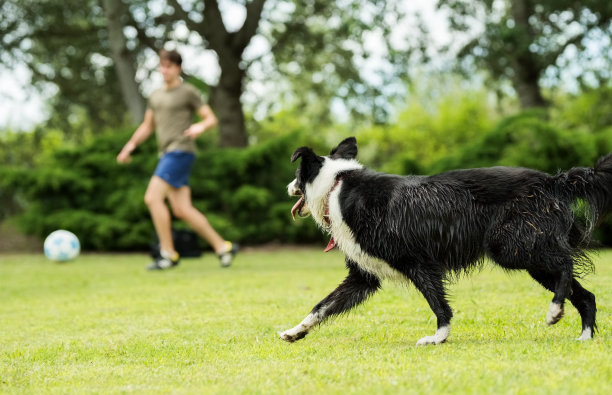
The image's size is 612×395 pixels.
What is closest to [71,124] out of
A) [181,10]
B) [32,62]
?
[32,62]

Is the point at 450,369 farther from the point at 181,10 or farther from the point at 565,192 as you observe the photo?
the point at 181,10

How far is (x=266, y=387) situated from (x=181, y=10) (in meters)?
15.7

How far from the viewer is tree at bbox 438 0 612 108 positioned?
679 inches

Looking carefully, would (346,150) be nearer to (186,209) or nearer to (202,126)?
(202,126)

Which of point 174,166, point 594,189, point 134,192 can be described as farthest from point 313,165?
point 134,192

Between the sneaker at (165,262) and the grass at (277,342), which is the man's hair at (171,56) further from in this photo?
the grass at (277,342)

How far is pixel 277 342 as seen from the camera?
484 centimetres

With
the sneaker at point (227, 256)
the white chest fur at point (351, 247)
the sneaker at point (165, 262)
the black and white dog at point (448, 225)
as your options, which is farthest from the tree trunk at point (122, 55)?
the white chest fur at point (351, 247)

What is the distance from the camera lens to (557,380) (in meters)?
3.20

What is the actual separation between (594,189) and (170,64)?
262 inches

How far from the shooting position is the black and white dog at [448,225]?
4.36 m

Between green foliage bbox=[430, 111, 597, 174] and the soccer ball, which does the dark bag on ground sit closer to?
the soccer ball

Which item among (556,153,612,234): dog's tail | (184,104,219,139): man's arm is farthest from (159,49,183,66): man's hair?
(556,153,612,234): dog's tail

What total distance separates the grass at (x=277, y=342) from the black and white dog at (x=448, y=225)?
0.28 m
